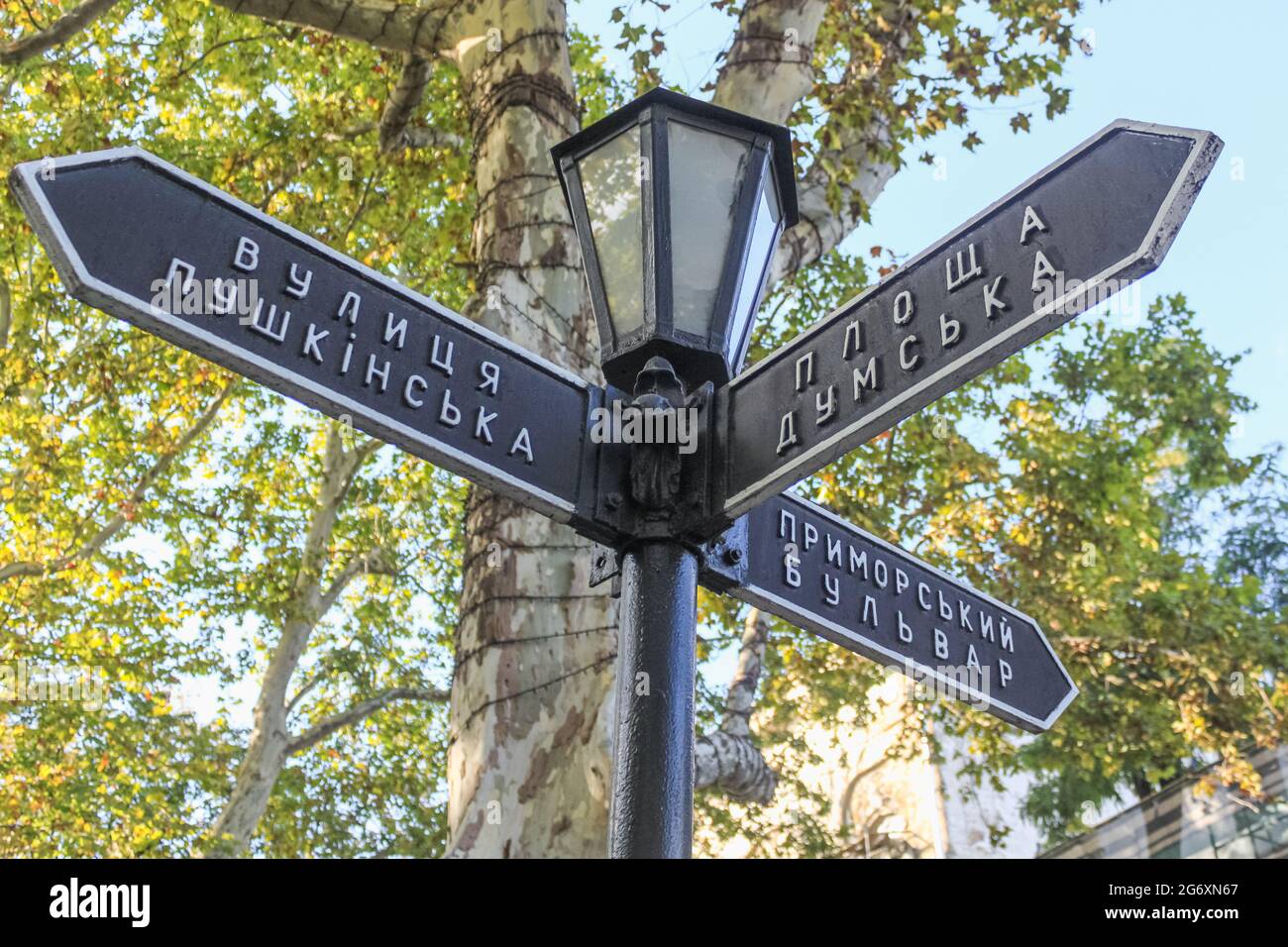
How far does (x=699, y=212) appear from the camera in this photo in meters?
2.25

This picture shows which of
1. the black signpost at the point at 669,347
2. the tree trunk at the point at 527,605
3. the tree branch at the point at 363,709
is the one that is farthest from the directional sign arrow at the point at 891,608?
the tree branch at the point at 363,709

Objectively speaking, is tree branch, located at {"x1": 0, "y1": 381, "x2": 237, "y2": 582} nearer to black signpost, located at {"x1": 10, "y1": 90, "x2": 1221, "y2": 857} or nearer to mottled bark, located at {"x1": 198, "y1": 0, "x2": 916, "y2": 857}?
mottled bark, located at {"x1": 198, "y1": 0, "x2": 916, "y2": 857}

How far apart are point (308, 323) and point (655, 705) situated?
84cm

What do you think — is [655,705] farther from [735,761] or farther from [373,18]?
[373,18]

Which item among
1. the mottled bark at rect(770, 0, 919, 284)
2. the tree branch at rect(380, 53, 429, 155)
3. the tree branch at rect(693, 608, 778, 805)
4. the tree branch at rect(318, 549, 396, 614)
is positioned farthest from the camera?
the tree branch at rect(318, 549, 396, 614)

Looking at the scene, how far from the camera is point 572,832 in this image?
3.66m

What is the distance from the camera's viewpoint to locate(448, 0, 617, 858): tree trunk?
3.71m

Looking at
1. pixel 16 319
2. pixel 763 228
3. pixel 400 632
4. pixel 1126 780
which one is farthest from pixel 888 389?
pixel 1126 780

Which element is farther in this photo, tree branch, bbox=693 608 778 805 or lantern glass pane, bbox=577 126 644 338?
tree branch, bbox=693 608 778 805

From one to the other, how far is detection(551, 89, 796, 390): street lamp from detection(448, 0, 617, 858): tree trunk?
1.86 metres

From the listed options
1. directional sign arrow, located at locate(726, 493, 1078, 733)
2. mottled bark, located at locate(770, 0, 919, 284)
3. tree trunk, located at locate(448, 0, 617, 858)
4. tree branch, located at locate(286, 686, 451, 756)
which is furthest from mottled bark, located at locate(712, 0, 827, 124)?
tree branch, located at locate(286, 686, 451, 756)

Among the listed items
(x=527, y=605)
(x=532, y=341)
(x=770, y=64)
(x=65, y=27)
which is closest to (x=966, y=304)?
(x=527, y=605)
